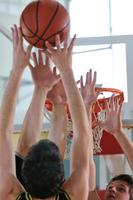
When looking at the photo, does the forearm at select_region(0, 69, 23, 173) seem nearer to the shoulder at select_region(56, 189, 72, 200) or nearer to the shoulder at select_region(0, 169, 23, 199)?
the shoulder at select_region(0, 169, 23, 199)

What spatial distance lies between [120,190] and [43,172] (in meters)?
0.92

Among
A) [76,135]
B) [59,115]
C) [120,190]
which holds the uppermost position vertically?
[59,115]

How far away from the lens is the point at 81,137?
133 centimetres

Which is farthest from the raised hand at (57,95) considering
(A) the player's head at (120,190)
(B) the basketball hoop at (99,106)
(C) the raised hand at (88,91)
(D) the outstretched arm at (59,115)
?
(B) the basketball hoop at (99,106)

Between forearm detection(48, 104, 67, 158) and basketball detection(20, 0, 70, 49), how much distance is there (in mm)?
363

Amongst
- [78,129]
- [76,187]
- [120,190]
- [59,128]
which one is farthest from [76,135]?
[120,190]

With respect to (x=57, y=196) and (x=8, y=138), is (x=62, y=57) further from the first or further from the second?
(x=57, y=196)

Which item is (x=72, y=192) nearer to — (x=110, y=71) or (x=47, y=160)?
(x=47, y=160)

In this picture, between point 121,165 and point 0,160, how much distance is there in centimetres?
229

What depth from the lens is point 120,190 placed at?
201 centimetres

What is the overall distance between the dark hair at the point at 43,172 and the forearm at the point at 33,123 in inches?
21.4

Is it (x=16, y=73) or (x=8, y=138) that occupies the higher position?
(x=16, y=73)

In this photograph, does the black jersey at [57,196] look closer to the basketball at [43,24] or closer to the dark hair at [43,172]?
the dark hair at [43,172]

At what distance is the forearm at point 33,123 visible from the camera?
1751 millimetres
